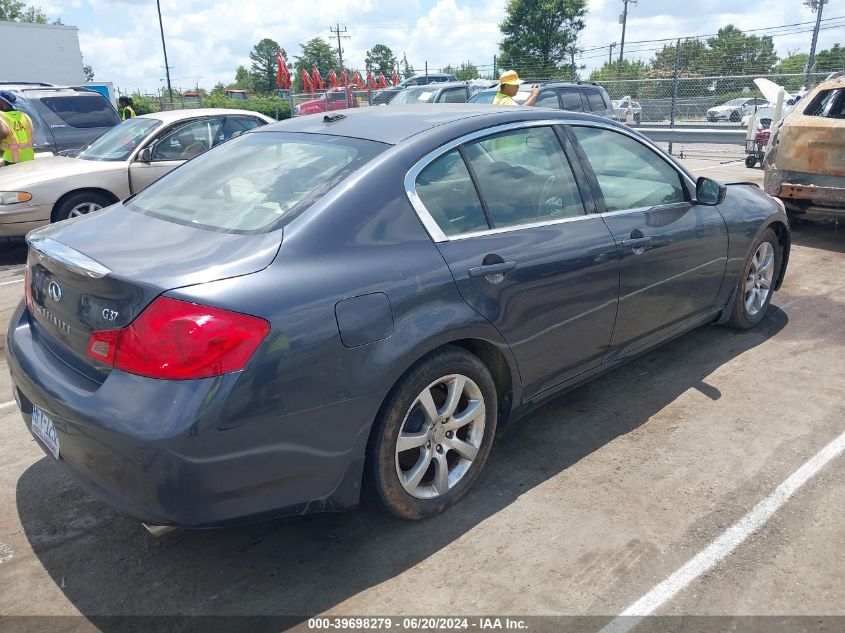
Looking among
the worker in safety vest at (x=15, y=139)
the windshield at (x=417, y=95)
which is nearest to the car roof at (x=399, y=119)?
the worker in safety vest at (x=15, y=139)

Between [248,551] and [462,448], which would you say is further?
[462,448]

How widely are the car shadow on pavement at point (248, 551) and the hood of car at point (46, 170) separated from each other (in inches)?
212

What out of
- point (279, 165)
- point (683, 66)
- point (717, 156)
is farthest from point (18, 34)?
point (279, 165)

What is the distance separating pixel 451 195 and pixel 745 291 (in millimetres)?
2835

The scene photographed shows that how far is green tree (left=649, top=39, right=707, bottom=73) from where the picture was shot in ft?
66.5

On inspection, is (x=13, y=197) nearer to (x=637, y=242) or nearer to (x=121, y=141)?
(x=121, y=141)

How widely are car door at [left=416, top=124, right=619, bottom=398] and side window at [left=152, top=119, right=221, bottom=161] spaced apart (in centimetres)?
613

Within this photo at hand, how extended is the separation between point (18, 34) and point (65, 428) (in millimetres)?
39040

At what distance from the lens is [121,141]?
872cm

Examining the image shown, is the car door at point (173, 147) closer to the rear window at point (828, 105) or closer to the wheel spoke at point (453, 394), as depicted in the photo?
the wheel spoke at point (453, 394)

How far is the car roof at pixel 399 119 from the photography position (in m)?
3.16

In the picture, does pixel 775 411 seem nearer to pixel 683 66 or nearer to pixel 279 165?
pixel 279 165

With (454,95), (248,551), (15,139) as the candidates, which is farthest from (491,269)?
(454,95)

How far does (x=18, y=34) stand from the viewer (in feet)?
111
